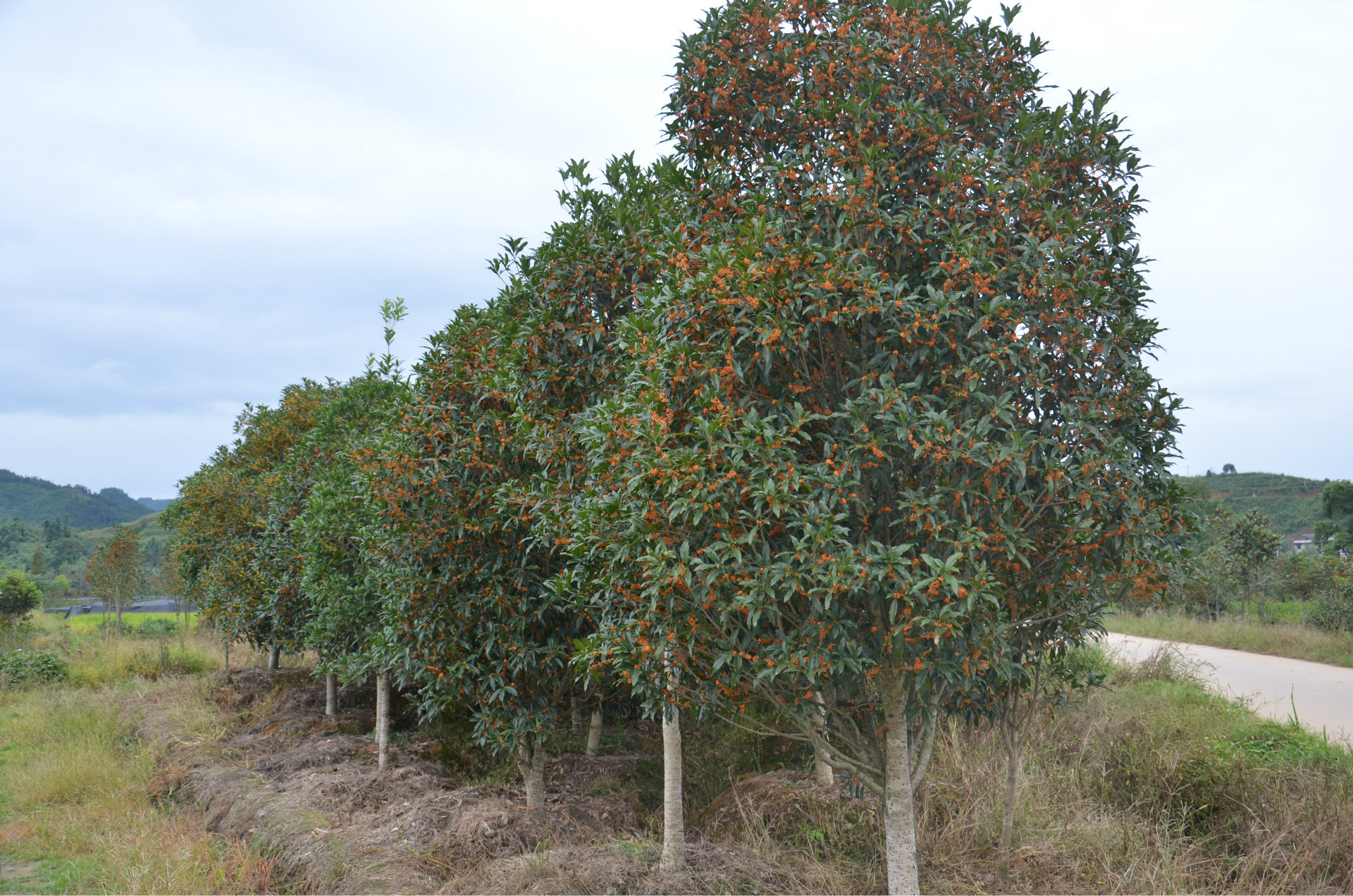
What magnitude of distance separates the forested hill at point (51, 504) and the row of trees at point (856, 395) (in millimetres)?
105353

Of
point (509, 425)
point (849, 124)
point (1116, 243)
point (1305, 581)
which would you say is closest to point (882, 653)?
point (1116, 243)

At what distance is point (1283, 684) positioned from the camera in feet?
40.2

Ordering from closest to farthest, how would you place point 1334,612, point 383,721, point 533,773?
point 533,773 < point 383,721 < point 1334,612

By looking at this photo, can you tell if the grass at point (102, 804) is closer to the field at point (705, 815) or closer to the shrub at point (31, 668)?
the field at point (705, 815)

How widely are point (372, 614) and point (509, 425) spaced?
4609 mm

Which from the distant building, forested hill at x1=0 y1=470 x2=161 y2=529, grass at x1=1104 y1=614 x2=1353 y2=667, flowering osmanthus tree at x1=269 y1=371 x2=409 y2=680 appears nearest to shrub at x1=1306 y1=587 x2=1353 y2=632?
grass at x1=1104 y1=614 x2=1353 y2=667

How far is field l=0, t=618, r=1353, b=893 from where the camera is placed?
5.50 metres

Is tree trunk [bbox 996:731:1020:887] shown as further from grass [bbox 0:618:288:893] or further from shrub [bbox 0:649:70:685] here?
shrub [bbox 0:649:70:685]

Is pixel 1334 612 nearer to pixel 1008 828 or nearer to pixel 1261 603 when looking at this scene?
pixel 1261 603

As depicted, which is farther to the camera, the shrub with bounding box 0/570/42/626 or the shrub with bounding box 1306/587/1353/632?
the shrub with bounding box 0/570/42/626

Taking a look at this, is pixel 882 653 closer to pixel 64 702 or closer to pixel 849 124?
pixel 849 124

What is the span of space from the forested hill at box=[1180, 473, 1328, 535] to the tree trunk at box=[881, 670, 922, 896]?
45.1 meters

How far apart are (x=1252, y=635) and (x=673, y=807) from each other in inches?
700

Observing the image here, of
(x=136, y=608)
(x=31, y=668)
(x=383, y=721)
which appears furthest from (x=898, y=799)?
(x=136, y=608)
